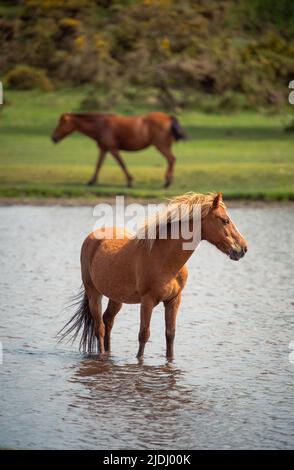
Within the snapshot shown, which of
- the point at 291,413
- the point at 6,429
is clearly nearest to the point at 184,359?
the point at 291,413

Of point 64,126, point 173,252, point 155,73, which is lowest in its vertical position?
point 155,73

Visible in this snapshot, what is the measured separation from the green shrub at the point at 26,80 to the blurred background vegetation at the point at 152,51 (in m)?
0.03

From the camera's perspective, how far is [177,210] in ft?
25.3

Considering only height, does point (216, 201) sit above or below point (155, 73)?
above

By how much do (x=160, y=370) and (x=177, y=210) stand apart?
123cm

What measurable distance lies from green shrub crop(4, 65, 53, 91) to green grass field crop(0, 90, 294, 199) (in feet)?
1.20

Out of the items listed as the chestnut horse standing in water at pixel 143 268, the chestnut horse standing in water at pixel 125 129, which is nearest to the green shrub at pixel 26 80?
the chestnut horse standing in water at pixel 125 129

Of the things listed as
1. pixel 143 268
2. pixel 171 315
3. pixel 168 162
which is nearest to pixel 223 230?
pixel 143 268

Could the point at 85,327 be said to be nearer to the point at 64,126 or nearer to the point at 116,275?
the point at 116,275

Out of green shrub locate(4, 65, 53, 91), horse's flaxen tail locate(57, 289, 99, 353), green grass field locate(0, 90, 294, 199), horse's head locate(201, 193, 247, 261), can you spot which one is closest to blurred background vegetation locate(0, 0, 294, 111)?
green shrub locate(4, 65, 53, 91)

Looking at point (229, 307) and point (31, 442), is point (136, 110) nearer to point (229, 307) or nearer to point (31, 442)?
point (229, 307)

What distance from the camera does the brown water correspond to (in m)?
6.59

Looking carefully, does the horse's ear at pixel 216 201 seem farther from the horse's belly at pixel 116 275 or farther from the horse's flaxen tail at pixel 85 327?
the horse's flaxen tail at pixel 85 327

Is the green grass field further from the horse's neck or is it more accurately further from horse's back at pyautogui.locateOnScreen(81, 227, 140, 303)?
the horse's neck
